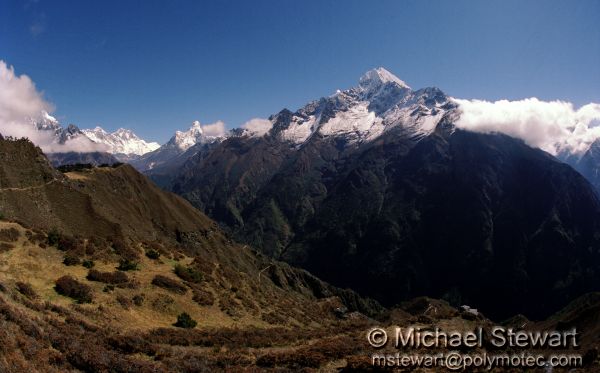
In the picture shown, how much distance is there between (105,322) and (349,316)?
2877 inches

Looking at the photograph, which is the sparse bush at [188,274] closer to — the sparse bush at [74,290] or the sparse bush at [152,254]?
the sparse bush at [152,254]

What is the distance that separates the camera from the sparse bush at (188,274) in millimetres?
47469

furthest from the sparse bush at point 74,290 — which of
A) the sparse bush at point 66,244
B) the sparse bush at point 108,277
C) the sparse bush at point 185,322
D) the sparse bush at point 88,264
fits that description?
the sparse bush at point 66,244

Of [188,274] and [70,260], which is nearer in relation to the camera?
[70,260]

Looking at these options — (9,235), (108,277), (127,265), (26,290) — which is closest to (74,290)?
(26,290)

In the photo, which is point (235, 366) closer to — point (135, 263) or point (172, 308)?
point (172, 308)

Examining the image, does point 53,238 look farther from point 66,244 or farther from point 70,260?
point 70,260

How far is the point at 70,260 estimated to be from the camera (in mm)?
40062

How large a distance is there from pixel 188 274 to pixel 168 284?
5.20 m

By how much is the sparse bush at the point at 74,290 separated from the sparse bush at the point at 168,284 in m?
8.28

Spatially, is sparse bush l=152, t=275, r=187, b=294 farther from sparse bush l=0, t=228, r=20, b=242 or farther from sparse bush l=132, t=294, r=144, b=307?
sparse bush l=0, t=228, r=20, b=242

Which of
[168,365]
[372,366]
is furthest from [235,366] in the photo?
[372,366]

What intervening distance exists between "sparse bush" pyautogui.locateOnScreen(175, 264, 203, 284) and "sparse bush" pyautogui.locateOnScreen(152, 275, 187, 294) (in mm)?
3264

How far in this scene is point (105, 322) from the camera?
101ft
